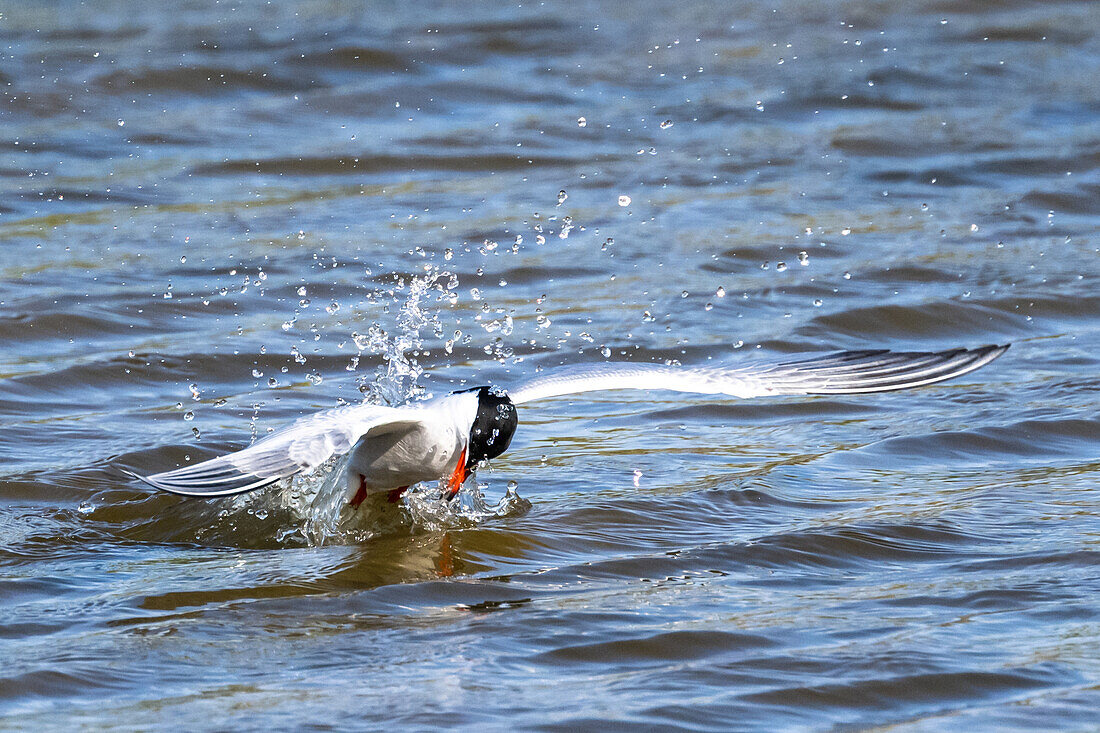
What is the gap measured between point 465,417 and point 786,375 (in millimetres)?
1573

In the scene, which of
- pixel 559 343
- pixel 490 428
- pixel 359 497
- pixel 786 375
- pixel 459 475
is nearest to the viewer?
pixel 490 428

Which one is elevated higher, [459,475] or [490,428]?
[490,428]

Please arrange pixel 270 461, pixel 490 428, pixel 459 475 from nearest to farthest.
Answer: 1. pixel 270 461
2. pixel 490 428
3. pixel 459 475

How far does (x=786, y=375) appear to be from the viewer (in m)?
6.69

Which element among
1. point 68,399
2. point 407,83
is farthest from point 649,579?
point 407,83

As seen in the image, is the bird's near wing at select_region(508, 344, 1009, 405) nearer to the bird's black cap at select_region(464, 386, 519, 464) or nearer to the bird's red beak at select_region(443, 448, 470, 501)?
the bird's black cap at select_region(464, 386, 519, 464)

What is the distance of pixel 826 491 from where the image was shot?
6777 mm

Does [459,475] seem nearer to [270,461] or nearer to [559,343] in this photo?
[270,461]

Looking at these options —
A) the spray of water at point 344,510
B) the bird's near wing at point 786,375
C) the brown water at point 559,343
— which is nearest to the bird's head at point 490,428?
the bird's near wing at point 786,375

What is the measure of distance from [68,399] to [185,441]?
1114 millimetres

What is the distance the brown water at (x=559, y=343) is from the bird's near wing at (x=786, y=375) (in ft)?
1.66

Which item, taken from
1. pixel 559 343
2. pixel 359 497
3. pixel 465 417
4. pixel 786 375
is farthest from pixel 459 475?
pixel 559 343

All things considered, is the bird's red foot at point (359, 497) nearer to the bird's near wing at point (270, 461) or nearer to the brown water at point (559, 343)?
the brown water at point (559, 343)

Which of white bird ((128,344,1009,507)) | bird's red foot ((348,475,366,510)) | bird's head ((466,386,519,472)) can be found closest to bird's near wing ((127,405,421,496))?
white bird ((128,344,1009,507))
